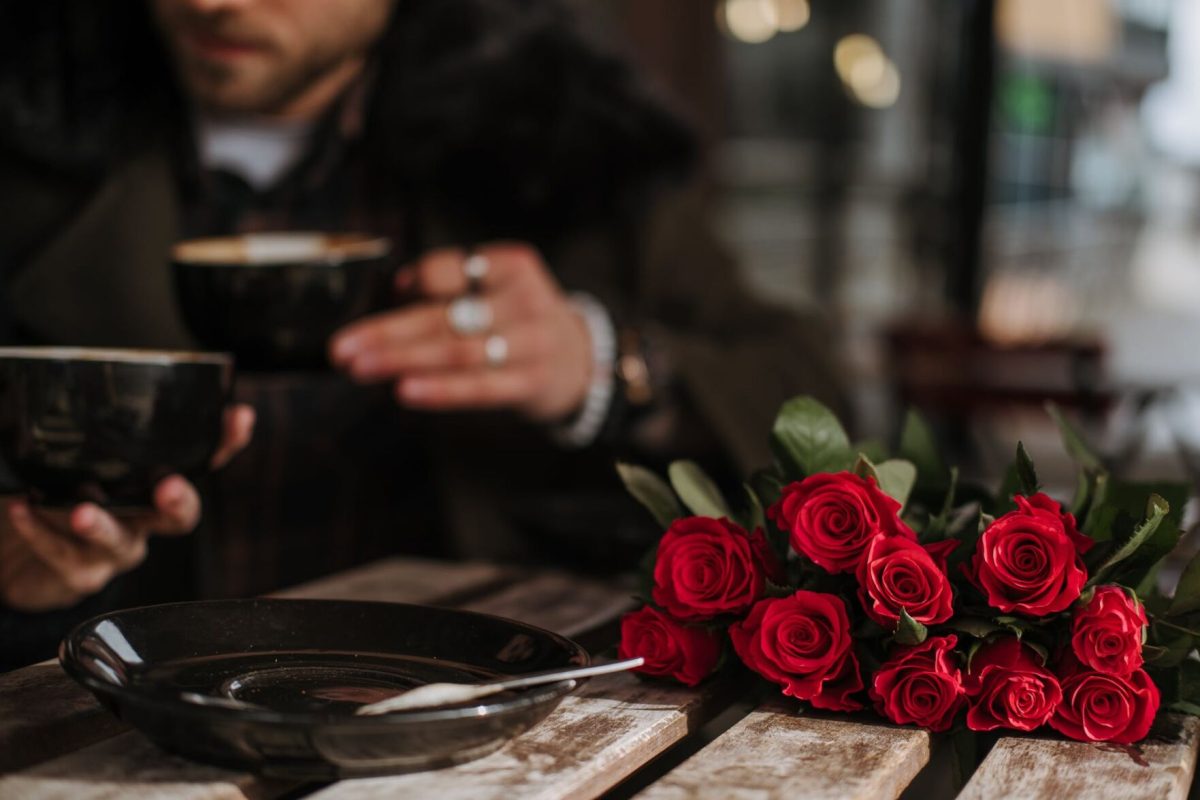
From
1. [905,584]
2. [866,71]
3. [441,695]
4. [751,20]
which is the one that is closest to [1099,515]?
[905,584]

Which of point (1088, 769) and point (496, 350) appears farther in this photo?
point (496, 350)

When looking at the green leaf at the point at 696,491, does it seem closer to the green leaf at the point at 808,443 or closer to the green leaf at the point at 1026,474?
the green leaf at the point at 808,443

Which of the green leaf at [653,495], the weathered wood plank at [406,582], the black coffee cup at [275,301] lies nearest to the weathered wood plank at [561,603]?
the weathered wood plank at [406,582]

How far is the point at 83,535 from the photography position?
893 millimetres

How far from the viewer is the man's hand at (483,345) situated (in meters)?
1.21

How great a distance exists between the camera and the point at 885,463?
2.57ft

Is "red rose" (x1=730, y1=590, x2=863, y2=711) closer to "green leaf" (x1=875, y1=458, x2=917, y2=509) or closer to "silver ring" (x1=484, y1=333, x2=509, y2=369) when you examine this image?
"green leaf" (x1=875, y1=458, x2=917, y2=509)

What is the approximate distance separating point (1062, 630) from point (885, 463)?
0.13m

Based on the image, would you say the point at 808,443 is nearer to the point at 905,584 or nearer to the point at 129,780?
the point at 905,584

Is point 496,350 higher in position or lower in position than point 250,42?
lower

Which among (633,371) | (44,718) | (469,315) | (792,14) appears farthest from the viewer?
(792,14)

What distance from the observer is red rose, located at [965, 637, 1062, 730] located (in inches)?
27.8

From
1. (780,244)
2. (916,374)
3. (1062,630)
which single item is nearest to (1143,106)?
(780,244)

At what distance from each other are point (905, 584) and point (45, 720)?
44 centimetres
